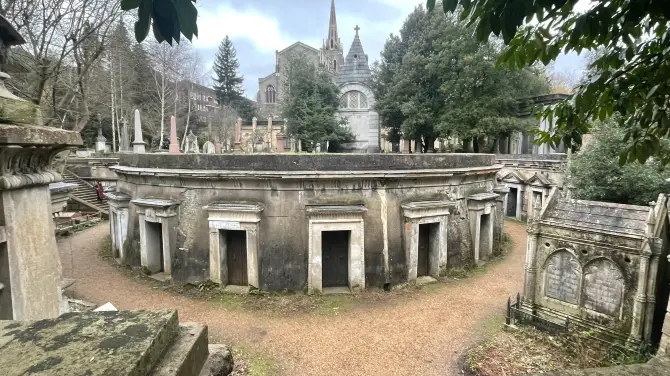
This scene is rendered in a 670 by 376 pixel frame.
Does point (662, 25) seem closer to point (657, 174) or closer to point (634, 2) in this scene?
point (634, 2)

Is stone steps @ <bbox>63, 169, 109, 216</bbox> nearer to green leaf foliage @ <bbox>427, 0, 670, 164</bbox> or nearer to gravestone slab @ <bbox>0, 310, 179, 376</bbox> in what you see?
gravestone slab @ <bbox>0, 310, 179, 376</bbox>

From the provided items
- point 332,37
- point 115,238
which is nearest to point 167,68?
point 115,238

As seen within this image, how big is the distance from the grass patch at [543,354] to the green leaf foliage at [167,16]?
24.8 feet

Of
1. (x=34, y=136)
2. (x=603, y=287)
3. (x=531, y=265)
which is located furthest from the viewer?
(x=531, y=265)

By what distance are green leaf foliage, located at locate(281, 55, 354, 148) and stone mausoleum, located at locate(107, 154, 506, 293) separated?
16.2 m

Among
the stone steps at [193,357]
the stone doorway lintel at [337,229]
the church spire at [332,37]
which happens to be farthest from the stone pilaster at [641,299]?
the church spire at [332,37]

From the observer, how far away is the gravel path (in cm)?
714

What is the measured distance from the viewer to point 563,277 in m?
7.93

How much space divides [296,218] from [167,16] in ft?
28.3

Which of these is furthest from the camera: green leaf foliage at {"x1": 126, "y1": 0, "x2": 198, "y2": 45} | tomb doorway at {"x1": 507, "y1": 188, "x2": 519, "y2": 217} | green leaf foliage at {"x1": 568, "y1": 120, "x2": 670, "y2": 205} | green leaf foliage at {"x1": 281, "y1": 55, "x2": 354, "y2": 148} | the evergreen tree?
the evergreen tree

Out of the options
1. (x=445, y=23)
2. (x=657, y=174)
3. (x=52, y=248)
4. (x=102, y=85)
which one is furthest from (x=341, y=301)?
(x=102, y=85)

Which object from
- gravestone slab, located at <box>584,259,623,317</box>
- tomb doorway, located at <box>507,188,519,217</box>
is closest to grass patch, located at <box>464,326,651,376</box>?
gravestone slab, located at <box>584,259,623,317</box>

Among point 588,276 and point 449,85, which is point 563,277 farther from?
point 449,85

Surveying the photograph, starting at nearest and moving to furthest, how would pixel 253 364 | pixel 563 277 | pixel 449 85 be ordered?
pixel 253 364 → pixel 563 277 → pixel 449 85
